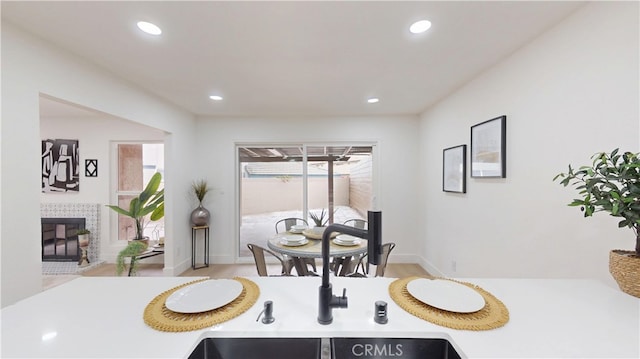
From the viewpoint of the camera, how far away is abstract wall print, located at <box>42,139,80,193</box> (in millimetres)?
4020

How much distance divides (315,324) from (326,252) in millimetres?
241

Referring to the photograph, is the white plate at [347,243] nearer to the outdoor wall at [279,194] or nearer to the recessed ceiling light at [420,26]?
the outdoor wall at [279,194]

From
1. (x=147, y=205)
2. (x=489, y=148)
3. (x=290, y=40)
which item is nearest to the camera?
(x=290, y=40)

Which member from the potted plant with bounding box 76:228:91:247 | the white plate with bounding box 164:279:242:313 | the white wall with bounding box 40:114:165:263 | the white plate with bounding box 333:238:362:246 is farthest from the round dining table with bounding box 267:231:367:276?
the potted plant with bounding box 76:228:91:247

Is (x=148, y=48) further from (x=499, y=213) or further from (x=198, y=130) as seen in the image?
(x=499, y=213)

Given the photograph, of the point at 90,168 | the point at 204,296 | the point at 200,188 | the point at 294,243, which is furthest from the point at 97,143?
the point at 204,296

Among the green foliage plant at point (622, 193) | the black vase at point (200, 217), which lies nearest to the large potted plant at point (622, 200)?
the green foliage plant at point (622, 193)

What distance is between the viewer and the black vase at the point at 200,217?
12.3ft

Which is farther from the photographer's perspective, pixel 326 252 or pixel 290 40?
pixel 290 40

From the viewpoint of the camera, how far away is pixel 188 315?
2.80 feet

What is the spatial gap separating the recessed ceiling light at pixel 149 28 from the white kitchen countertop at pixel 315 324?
64.2 inches

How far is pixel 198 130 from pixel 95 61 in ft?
6.27

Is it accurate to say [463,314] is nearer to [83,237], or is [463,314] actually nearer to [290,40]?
[290,40]

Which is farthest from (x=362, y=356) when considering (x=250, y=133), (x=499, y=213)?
(x=250, y=133)
